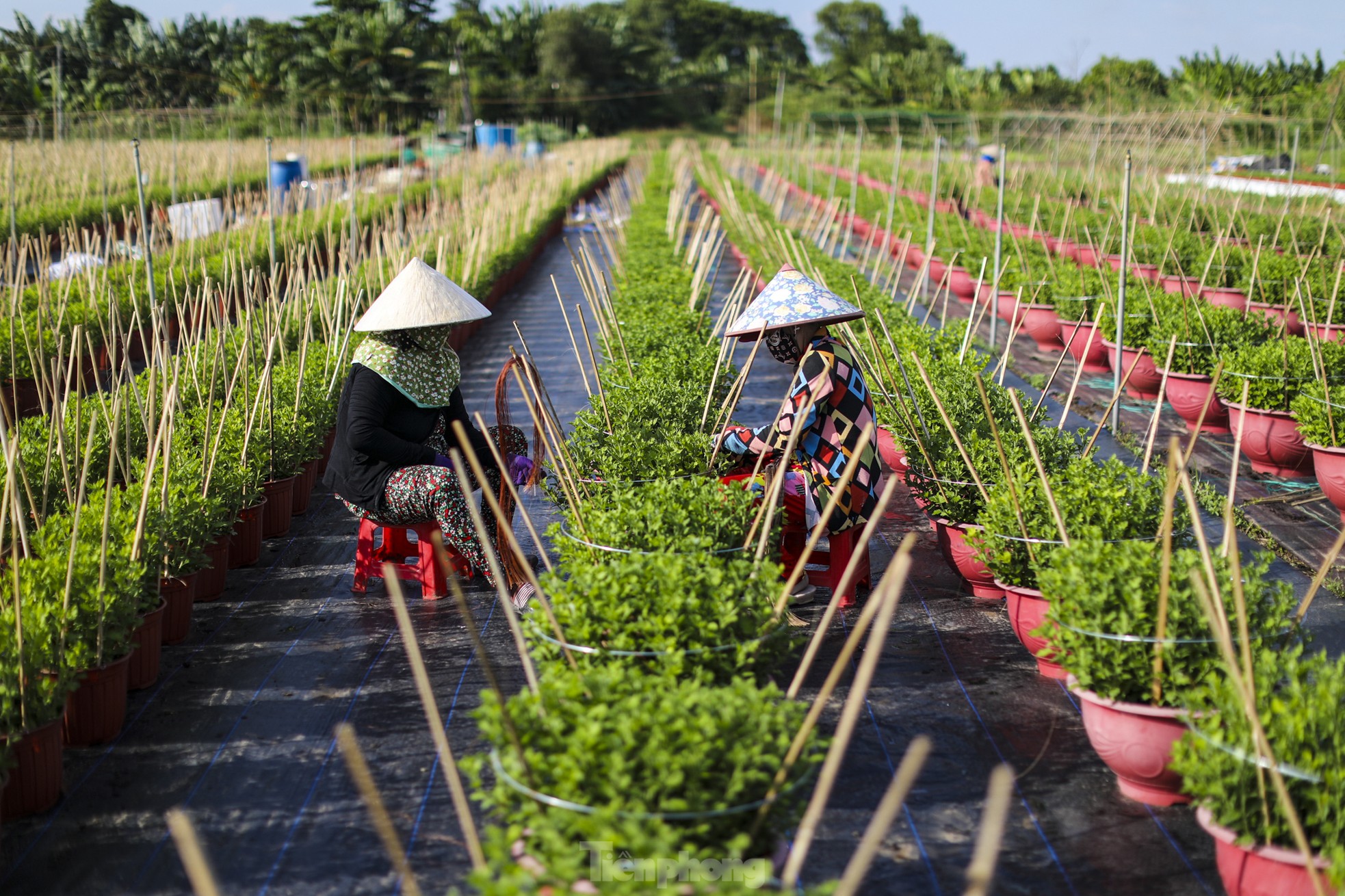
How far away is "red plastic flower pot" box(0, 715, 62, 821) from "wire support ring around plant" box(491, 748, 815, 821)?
4.48 feet

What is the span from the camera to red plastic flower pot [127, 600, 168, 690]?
3.52 metres

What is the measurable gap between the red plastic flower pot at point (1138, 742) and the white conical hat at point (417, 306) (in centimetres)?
257

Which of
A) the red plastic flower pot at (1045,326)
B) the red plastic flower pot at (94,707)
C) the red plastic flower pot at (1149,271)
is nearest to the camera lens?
the red plastic flower pot at (94,707)

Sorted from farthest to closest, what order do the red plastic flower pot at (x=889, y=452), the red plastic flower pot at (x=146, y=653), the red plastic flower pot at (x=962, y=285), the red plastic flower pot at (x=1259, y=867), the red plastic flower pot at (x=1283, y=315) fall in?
the red plastic flower pot at (x=962, y=285) → the red plastic flower pot at (x=1283, y=315) → the red plastic flower pot at (x=889, y=452) → the red plastic flower pot at (x=146, y=653) → the red plastic flower pot at (x=1259, y=867)

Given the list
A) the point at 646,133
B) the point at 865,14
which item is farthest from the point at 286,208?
the point at 865,14

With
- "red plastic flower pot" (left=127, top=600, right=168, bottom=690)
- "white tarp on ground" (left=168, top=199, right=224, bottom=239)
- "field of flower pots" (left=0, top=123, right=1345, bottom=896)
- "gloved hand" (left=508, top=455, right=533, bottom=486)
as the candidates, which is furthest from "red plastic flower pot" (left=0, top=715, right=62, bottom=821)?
"white tarp on ground" (left=168, top=199, right=224, bottom=239)

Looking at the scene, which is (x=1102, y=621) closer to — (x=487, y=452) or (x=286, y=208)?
(x=487, y=452)

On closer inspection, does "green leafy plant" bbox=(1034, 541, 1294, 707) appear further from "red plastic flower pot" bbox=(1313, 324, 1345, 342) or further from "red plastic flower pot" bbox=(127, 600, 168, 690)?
"red plastic flower pot" bbox=(1313, 324, 1345, 342)

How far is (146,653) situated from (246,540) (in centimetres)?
113

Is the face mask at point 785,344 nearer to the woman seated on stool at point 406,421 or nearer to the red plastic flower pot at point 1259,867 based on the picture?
the woman seated on stool at point 406,421

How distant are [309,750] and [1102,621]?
218 centimetres

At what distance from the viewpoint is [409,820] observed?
2846 mm

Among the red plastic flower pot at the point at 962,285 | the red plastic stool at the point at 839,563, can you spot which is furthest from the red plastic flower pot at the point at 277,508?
Answer: the red plastic flower pot at the point at 962,285

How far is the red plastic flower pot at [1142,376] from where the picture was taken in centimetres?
714
